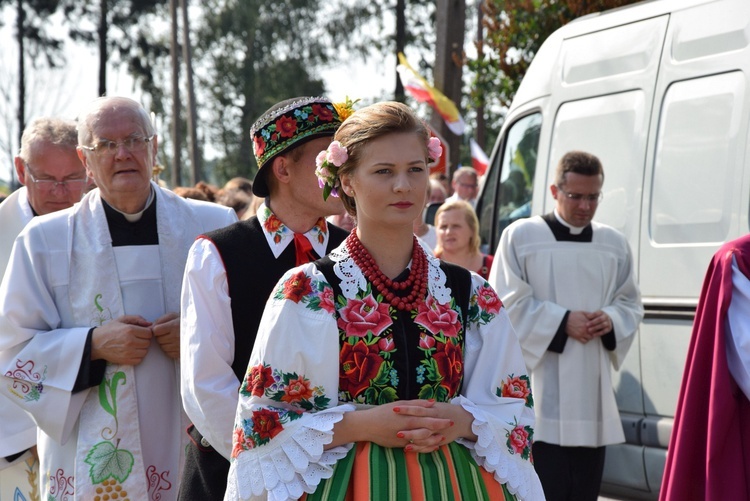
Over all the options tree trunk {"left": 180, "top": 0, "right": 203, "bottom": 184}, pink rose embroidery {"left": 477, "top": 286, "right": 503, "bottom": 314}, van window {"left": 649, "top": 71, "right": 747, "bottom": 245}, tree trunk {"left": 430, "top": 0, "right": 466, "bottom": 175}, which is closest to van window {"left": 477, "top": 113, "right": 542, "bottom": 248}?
van window {"left": 649, "top": 71, "right": 747, "bottom": 245}

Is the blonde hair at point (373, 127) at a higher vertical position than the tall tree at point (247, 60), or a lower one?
lower

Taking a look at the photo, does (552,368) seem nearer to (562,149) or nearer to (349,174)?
(562,149)

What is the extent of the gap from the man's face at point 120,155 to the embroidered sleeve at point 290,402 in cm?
136

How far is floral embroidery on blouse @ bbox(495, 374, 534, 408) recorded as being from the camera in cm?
310

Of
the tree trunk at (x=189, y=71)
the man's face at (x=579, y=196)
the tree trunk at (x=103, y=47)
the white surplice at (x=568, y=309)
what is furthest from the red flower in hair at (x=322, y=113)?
the tree trunk at (x=103, y=47)

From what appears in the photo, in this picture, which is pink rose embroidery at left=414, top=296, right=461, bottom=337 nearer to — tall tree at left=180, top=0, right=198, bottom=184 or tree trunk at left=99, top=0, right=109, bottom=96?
tall tree at left=180, top=0, right=198, bottom=184

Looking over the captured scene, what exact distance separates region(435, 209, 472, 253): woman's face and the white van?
1.57 feet

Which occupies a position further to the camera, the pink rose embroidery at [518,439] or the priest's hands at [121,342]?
the priest's hands at [121,342]

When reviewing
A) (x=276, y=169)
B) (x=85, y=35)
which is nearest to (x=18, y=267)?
(x=276, y=169)

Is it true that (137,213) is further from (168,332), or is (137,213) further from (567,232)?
(567,232)

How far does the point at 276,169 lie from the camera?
3.74 m

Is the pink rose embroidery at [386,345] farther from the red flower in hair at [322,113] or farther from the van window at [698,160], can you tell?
the van window at [698,160]

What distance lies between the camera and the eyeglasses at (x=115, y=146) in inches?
161

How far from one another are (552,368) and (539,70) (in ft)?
7.71
